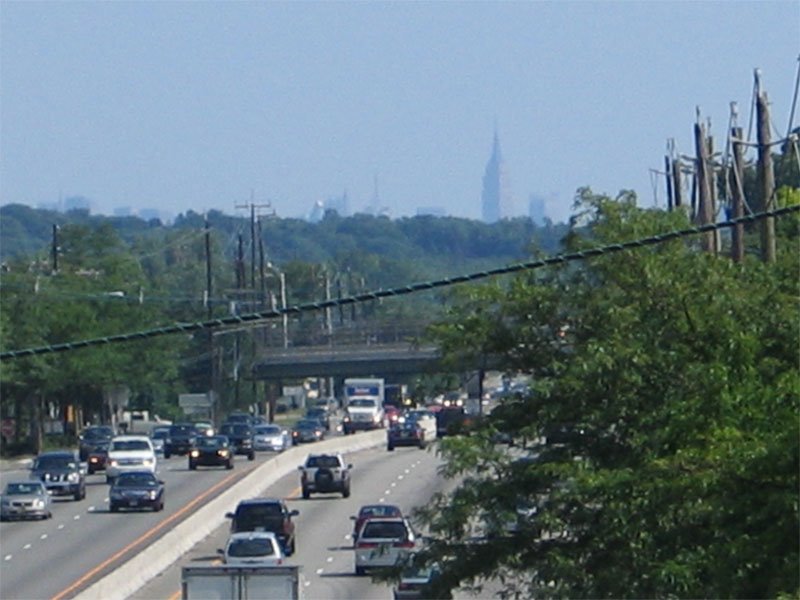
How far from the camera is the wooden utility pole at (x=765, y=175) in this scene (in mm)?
33031

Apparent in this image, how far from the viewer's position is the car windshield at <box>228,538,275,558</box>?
4481 cm

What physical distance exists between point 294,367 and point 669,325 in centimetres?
10366

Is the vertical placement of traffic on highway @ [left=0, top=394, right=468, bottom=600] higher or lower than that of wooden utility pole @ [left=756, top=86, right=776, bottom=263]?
lower

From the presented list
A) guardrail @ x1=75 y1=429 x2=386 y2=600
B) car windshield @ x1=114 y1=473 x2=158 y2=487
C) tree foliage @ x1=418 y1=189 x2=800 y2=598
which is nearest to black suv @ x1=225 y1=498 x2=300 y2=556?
→ guardrail @ x1=75 y1=429 x2=386 y2=600

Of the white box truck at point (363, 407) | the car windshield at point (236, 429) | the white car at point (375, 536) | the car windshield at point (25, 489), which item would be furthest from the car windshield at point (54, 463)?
the white box truck at point (363, 407)

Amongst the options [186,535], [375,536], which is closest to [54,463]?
[186,535]

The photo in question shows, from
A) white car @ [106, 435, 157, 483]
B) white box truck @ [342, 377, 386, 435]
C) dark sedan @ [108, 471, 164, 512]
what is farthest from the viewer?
white box truck @ [342, 377, 386, 435]

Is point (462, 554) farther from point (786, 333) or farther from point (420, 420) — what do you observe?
point (420, 420)

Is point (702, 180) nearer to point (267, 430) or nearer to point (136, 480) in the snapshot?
point (136, 480)

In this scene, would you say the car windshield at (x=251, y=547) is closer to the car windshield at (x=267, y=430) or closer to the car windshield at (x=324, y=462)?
the car windshield at (x=324, y=462)

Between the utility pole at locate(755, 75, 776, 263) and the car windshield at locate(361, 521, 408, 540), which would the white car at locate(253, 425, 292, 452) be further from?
the utility pole at locate(755, 75, 776, 263)

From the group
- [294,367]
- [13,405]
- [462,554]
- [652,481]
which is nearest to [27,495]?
[462,554]

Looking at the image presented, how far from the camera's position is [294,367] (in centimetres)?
12888

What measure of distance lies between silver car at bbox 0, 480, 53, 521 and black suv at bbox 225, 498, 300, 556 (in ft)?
37.9
